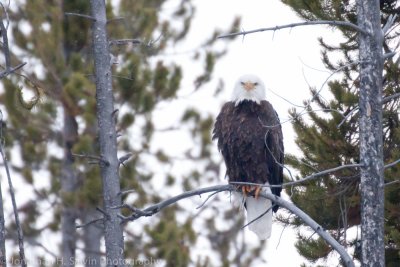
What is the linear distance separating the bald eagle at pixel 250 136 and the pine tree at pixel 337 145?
6.15 ft

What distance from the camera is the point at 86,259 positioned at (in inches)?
490

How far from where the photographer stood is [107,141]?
22.7ft

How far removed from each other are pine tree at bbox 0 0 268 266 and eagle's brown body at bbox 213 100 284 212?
11.4 ft

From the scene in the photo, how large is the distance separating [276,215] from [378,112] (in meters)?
4.63

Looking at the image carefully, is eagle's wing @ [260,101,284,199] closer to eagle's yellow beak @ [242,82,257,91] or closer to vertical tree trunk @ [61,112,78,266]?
eagle's yellow beak @ [242,82,257,91]

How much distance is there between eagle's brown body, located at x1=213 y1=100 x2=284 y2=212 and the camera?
7695mm

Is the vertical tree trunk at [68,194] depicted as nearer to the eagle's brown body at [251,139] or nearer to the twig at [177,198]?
the eagle's brown body at [251,139]

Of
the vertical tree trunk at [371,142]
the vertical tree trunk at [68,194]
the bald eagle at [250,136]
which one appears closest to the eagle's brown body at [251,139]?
the bald eagle at [250,136]

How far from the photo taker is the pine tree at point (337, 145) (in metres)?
9.73

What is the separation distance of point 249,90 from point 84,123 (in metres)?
4.47

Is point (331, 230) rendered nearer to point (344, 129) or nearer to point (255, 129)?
point (344, 129)

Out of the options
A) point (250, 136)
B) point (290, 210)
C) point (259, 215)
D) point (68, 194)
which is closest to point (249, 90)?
point (250, 136)

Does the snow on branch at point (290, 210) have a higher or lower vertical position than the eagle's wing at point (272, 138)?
lower

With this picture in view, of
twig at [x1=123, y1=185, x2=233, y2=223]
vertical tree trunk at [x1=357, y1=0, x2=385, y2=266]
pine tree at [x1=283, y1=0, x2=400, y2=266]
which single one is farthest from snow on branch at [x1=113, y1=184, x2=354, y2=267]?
pine tree at [x1=283, y1=0, x2=400, y2=266]
